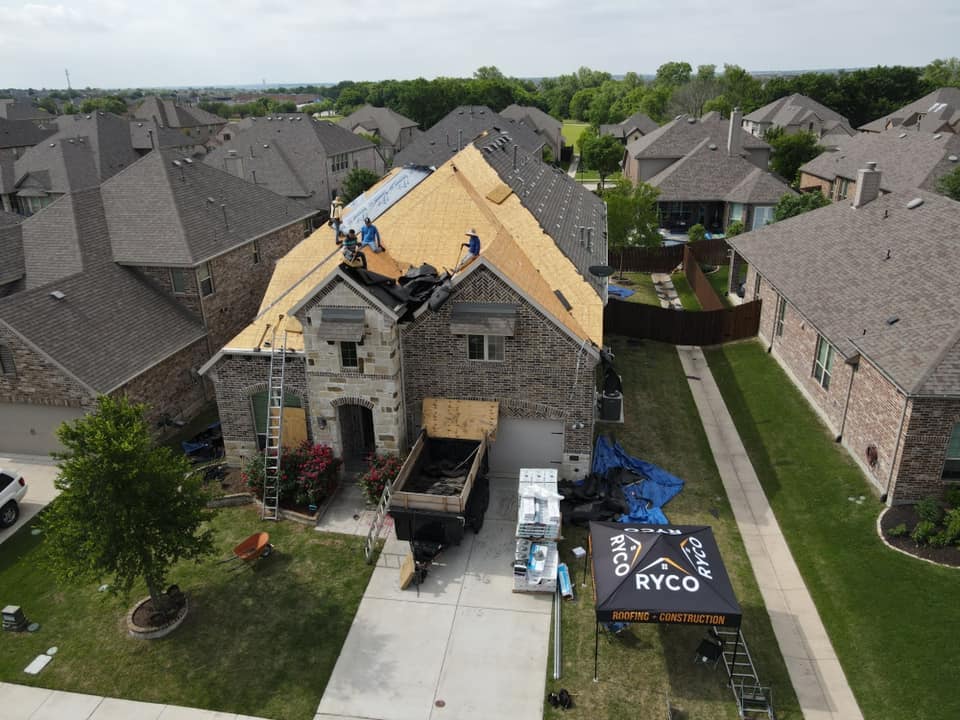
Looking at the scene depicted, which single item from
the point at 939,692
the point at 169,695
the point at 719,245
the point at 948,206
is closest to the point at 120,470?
the point at 169,695

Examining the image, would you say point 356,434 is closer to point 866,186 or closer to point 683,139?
point 866,186

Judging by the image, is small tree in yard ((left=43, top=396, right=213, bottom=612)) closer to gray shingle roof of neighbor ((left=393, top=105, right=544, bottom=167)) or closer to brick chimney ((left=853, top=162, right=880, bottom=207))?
brick chimney ((left=853, top=162, right=880, bottom=207))

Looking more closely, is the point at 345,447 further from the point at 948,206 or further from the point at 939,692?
the point at 948,206

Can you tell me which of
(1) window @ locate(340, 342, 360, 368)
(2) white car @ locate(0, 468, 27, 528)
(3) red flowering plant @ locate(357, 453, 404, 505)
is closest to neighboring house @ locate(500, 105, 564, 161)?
(1) window @ locate(340, 342, 360, 368)

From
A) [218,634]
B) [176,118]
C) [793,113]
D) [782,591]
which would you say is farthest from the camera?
[176,118]

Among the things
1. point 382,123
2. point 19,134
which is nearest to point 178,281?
point 19,134

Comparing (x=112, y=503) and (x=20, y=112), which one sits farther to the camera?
(x=20, y=112)
